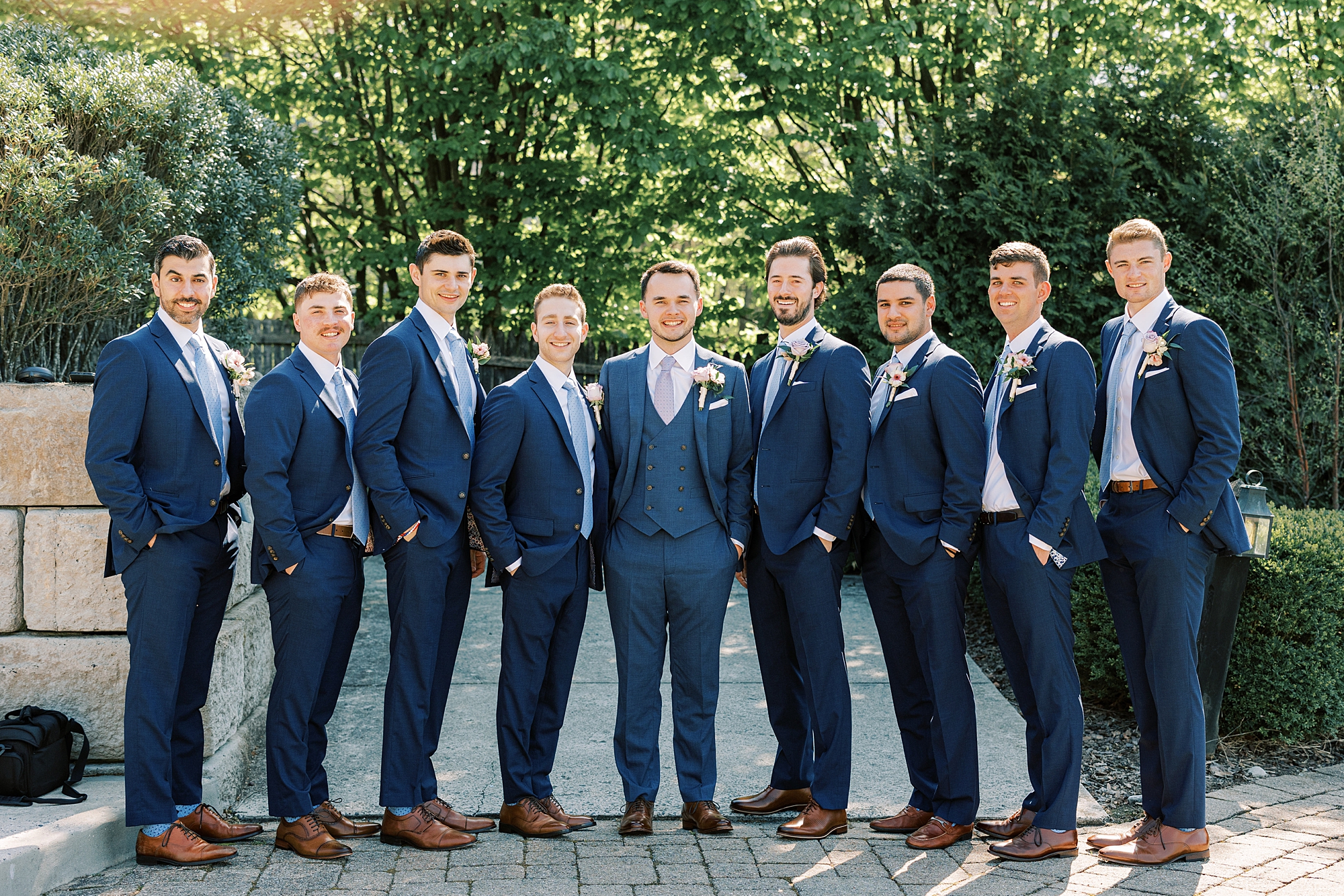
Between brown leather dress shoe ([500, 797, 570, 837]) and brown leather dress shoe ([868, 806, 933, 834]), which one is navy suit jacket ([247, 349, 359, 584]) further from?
brown leather dress shoe ([868, 806, 933, 834])

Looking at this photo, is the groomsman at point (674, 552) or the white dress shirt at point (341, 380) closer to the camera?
the white dress shirt at point (341, 380)

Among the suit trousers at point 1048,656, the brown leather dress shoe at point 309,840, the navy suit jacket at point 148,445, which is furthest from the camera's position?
the suit trousers at point 1048,656

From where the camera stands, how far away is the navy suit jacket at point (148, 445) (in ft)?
13.5

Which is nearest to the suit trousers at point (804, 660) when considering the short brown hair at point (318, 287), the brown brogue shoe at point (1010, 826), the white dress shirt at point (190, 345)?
the brown brogue shoe at point (1010, 826)

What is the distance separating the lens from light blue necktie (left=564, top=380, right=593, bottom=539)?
4.66 meters

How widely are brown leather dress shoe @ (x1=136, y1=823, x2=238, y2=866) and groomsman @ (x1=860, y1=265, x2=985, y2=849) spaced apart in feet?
8.71

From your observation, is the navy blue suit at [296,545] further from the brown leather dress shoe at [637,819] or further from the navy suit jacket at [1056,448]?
the navy suit jacket at [1056,448]

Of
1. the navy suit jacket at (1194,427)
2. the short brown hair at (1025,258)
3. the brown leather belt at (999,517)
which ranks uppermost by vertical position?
the short brown hair at (1025,258)

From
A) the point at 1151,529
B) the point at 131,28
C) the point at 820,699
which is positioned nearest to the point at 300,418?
the point at 820,699

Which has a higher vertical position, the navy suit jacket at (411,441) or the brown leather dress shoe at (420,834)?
the navy suit jacket at (411,441)

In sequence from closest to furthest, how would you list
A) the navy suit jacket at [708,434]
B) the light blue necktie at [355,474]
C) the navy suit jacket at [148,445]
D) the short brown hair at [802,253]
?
the navy suit jacket at [148,445] → the light blue necktie at [355,474] → the navy suit jacket at [708,434] → the short brown hair at [802,253]

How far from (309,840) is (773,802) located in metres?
1.95

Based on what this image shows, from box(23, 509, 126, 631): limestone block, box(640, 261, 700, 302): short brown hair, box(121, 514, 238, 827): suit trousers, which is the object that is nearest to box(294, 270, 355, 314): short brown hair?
box(121, 514, 238, 827): suit trousers

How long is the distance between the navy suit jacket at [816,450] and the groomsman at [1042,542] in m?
0.57
